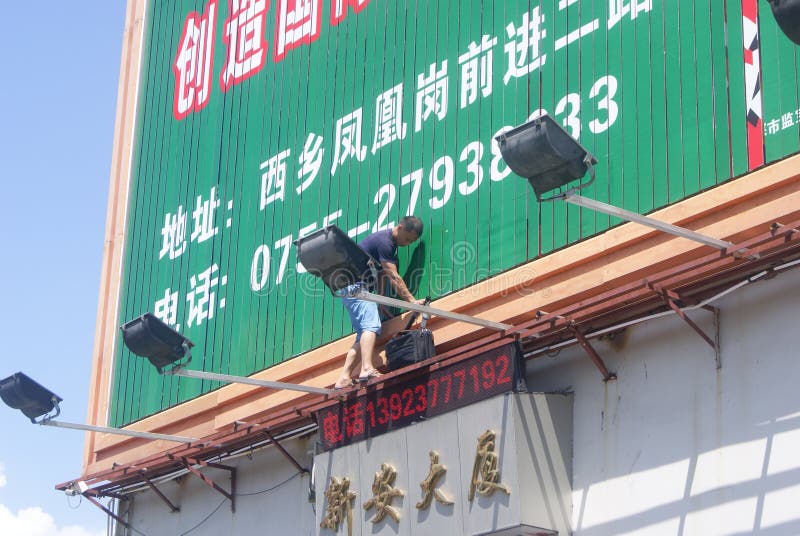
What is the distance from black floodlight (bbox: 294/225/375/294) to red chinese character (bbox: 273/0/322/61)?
4.98m

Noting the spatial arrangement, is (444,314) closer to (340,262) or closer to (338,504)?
(340,262)

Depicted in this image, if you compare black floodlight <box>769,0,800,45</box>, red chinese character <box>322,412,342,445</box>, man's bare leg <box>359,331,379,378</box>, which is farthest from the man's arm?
black floodlight <box>769,0,800,45</box>

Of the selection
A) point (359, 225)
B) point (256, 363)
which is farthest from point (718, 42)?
point (256, 363)

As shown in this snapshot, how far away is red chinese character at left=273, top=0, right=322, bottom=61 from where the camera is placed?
16.9 m

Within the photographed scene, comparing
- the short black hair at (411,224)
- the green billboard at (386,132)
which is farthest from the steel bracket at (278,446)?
the short black hair at (411,224)

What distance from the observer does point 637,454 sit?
11.1 metres

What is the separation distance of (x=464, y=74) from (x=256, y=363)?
454 centimetres

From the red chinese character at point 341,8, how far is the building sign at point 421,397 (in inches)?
206

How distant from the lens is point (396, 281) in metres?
13.7

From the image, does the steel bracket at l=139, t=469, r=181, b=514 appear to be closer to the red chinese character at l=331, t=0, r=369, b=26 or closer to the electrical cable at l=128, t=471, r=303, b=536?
the electrical cable at l=128, t=471, r=303, b=536

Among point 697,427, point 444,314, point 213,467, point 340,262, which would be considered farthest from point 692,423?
point 213,467

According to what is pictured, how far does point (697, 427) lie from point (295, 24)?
878cm

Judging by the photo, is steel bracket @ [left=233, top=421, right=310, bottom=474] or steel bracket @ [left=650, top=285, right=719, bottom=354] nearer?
steel bracket @ [left=650, top=285, right=719, bottom=354]

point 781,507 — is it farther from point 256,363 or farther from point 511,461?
point 256,363
